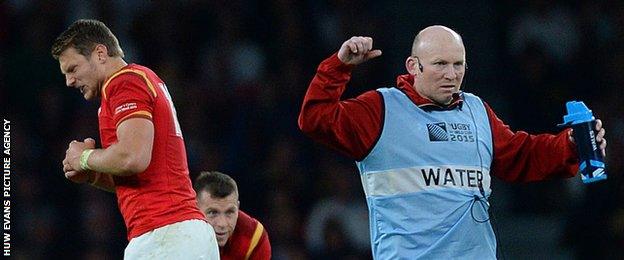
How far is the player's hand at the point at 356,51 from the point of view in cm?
480

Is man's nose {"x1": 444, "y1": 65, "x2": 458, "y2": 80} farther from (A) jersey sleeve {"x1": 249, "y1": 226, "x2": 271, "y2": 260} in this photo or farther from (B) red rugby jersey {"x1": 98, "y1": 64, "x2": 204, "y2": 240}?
(A) jersey sleeve {"x1": 249, "y1": 226, "x2": 271, "y2": 260}

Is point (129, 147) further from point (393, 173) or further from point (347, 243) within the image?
point (347, 243)

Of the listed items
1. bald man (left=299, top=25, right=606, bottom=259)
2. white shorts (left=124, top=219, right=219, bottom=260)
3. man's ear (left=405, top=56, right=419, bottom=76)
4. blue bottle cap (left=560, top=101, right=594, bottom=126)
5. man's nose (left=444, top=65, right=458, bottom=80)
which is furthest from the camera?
man's ear (left=405, top=56, right=419, bottom=76)

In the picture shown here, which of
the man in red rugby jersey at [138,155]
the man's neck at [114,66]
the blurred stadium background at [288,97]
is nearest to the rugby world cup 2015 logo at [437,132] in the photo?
the man in red rugby jersey at [138,155]

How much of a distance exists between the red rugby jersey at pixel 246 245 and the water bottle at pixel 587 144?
70.1 inches

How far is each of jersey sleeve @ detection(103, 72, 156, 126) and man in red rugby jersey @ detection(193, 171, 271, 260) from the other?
139 cm

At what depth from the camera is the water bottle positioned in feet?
16.3

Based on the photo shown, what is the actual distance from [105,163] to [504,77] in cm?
590

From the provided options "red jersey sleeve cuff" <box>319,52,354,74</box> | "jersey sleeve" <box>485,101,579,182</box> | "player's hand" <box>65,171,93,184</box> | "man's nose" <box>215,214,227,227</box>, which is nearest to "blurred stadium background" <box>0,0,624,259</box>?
"man's nose" <box>215,214,227,227</box>

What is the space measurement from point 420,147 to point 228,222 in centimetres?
131

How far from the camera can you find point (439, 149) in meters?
5.08

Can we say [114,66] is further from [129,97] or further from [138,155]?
[138,155]

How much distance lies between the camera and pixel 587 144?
16.4ft

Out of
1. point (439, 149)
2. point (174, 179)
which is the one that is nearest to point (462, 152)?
point (439, 149)
